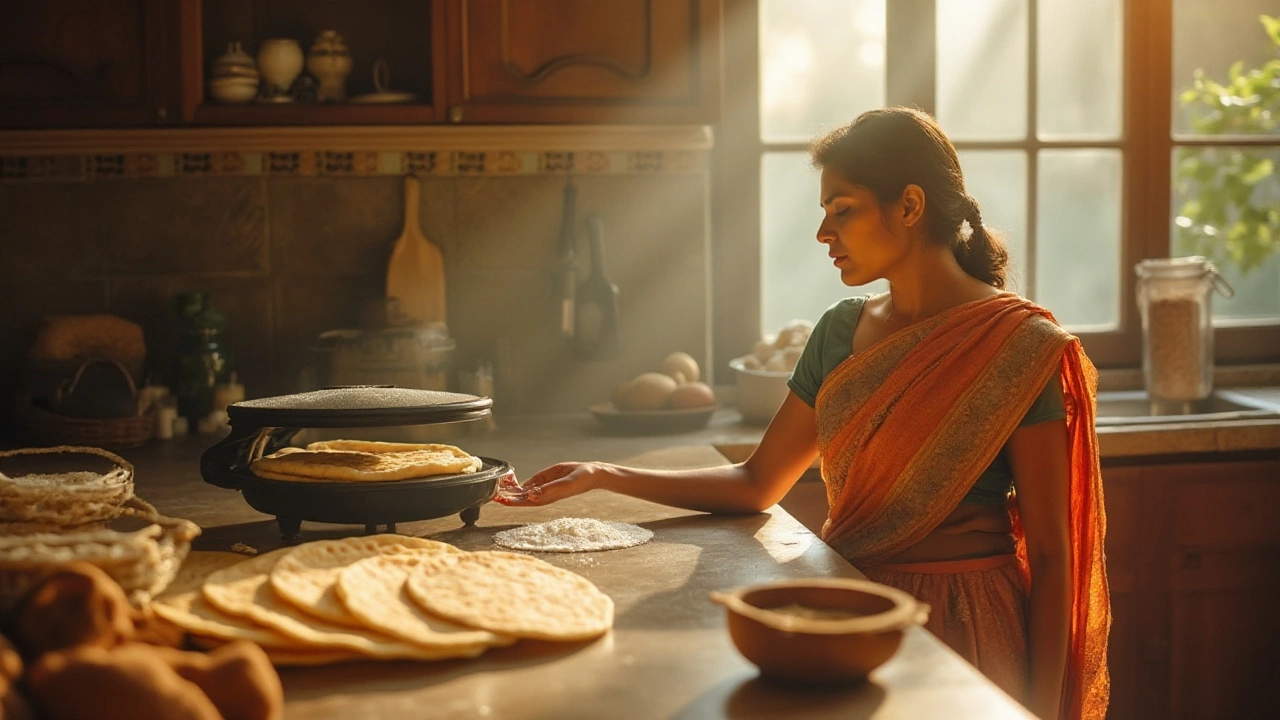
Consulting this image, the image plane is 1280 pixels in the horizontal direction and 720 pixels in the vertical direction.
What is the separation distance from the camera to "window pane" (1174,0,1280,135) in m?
3.54

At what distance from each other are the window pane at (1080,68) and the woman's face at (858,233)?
1.76 meters

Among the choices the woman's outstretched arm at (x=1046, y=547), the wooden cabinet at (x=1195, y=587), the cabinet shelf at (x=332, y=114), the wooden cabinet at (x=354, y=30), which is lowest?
the wooden cabinet at (x=1195, y=587)

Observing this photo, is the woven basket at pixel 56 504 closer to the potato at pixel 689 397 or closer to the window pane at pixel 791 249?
the potato at pixel 689 397

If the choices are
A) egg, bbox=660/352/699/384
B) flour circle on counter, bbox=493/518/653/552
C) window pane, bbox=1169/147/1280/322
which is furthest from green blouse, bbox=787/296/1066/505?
window pane, bbox=1169/147/1280/322

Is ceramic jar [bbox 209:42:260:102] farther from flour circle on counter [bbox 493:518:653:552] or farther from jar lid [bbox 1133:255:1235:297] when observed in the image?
jar lid [bbox 1133:255:1235:297]

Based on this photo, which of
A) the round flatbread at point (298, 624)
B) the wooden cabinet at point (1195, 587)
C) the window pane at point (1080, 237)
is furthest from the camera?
the window pane at point (1080, 237)

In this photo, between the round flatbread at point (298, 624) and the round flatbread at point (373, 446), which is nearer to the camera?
the round flatbread at point (298, 624)

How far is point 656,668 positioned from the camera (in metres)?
1.18

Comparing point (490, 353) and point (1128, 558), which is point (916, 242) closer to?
point (1128, 558)

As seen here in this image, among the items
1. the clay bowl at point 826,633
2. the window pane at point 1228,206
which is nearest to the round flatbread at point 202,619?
the clay bowl at point 826,633

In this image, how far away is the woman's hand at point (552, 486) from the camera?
1.89 metres

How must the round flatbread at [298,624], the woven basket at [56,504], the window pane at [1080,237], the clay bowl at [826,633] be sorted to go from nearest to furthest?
the clay bowl at [826,633] < the round flatbread at [298,624] < the woven basket at [56,504] < the window pane at [1080,237]

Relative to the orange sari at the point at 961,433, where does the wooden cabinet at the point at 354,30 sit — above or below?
above

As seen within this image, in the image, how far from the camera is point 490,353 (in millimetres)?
3219
